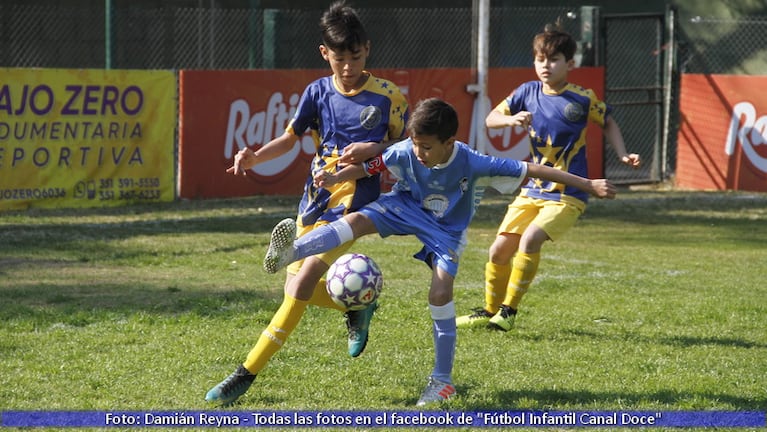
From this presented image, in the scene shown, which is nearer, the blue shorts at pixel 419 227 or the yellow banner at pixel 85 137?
the blue shorts at pixel 419 227

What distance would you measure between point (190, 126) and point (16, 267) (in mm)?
5071

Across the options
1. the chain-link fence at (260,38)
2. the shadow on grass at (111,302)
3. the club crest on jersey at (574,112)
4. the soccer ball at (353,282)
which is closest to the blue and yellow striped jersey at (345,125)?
the soccer ball at (353,282)

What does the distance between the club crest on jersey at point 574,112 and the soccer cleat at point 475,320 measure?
134 cm

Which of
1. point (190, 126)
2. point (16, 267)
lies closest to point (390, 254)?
point (16, 267)

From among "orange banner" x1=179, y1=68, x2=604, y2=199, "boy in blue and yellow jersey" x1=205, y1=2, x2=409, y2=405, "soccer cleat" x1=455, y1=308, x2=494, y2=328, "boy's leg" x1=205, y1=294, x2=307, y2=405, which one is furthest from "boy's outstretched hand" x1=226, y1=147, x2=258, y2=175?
"orange banner" x1=179, y1=68, x2=604, y2=199

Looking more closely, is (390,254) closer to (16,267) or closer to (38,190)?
(16,267)

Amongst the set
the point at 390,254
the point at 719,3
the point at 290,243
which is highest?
the point at 719,3

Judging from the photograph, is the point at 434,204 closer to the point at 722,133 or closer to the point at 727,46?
the point at 722,133

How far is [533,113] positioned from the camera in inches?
297

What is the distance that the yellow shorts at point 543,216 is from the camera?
7312mm

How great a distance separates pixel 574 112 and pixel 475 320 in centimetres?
147

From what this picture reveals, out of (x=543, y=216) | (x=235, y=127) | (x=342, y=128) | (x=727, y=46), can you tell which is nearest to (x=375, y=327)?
(x=543, y=216)

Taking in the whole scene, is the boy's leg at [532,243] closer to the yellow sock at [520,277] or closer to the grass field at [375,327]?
the yellow sock at [520,277]

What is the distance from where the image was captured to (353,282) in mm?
5516
